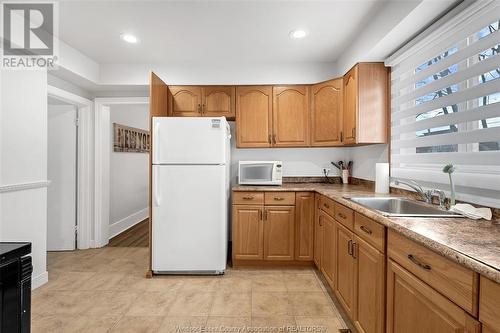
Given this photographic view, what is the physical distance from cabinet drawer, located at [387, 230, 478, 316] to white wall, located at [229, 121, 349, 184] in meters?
2.23

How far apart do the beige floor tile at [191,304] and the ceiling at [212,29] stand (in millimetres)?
2432

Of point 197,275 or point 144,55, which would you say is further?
point 144,55

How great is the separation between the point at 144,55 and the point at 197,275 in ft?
8.32

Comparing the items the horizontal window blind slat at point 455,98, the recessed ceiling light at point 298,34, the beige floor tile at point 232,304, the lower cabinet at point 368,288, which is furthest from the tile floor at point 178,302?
the recessed ceiling light at point 298,34

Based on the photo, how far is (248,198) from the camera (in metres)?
2.89

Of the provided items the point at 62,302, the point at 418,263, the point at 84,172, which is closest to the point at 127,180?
the point at 84,172

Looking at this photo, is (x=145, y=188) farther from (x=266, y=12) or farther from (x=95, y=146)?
(x=266, y=12)

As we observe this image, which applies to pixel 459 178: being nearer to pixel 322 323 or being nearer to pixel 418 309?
pixel 418 309

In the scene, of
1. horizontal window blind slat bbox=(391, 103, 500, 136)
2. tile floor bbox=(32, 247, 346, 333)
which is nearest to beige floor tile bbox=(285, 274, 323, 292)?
tile floor bbox=(32, 247, 346, 333)

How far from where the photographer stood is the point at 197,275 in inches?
107

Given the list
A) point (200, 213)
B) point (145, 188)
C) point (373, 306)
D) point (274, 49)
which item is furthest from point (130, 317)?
point (145, 188)

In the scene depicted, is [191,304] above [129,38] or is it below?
below

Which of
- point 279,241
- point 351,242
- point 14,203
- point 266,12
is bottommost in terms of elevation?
point 279,241

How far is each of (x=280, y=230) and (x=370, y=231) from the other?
1.42m
